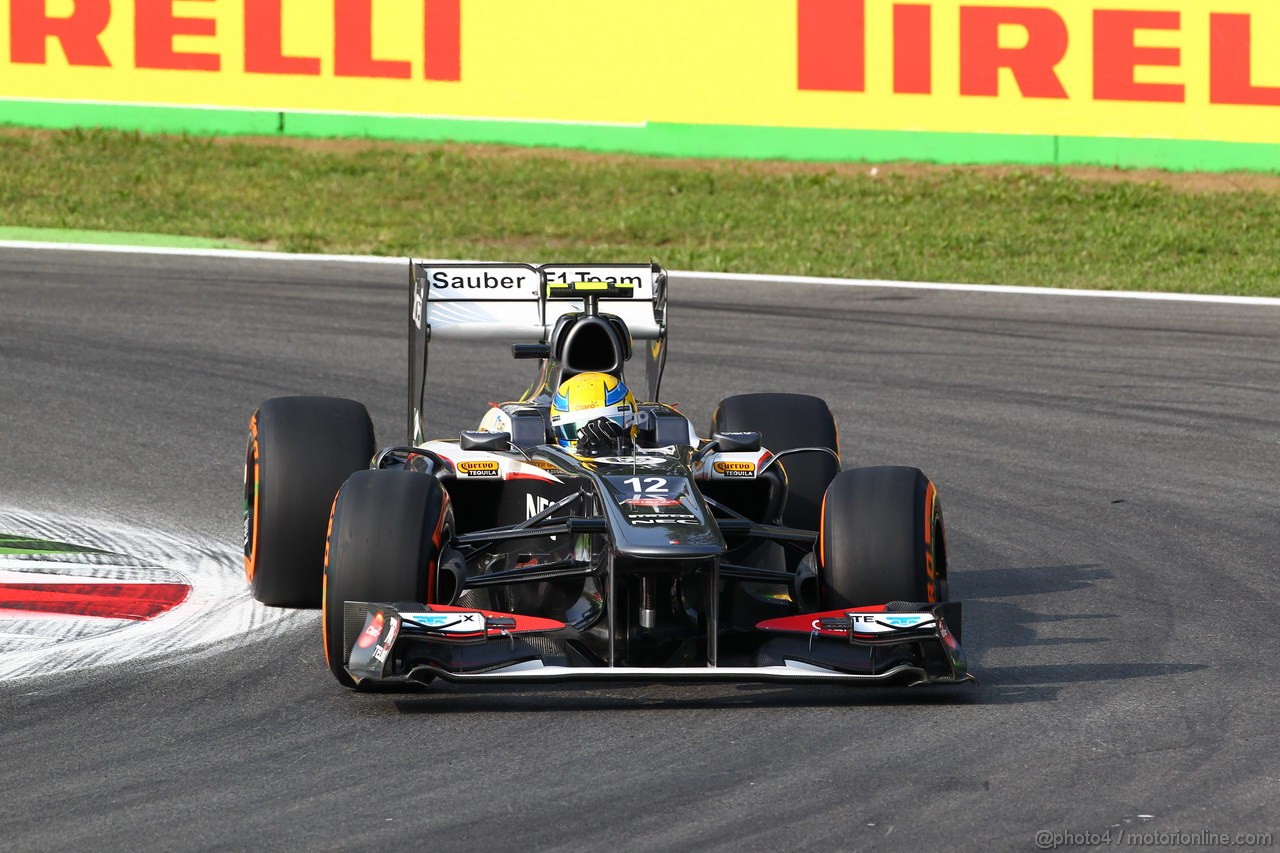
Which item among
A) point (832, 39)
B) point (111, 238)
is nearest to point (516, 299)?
point (111, 238)

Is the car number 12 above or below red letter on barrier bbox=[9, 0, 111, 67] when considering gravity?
below

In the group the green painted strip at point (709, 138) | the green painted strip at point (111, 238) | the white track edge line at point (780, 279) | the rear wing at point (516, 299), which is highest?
the green painted strip at point (709, 138)

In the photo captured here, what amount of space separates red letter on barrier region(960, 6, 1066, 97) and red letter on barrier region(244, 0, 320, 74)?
7.00 metres

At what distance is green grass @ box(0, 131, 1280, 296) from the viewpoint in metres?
19.2

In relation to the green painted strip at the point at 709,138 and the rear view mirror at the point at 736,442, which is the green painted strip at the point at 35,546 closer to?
the rear view mirror at the point at 736,442

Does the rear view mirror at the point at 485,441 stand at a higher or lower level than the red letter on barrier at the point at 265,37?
lower

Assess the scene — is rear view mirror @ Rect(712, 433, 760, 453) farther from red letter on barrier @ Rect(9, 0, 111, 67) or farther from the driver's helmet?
red letter on barrier @ Rect(9, 0, 111, 67)

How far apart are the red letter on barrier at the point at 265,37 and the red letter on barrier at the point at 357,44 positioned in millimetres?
321

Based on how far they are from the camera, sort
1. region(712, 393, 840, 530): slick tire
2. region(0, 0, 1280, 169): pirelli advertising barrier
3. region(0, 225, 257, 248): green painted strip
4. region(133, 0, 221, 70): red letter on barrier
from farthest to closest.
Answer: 1. region(133, 0, 221, 70): red letter on barrier
2. region(0, 0, 1280, 169): pirelli advertising barrier
3. region(0, 225, 257, 248): green painted strip
4. region(712, 393, 840, 530): slick tire

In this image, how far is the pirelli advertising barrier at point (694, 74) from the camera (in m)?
21.6

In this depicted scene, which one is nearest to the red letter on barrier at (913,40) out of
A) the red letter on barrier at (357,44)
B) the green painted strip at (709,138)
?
the green painted strip at (709,138)

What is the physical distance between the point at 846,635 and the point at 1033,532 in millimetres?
3447

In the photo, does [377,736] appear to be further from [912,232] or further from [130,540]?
[912,232]

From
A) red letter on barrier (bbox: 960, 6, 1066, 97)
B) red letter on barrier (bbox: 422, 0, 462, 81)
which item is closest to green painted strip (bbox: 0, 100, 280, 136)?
red letter on barrier (bbox: 422, 0, 462, 81)
